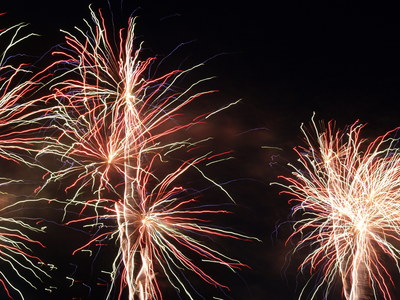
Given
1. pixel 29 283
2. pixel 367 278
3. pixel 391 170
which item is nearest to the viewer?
pixel 391 170

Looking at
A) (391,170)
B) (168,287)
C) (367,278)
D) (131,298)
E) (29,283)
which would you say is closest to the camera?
(131,298)

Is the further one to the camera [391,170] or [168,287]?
[168,287]

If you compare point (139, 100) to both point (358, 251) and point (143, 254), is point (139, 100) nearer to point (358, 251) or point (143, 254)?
point (143, 254)

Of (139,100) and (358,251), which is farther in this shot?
(358,251)

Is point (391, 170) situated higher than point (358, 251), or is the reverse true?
point (391, 170)

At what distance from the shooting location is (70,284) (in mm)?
26688

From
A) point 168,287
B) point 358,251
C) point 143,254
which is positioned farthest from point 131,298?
point 168,287

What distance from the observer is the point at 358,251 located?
12617mm

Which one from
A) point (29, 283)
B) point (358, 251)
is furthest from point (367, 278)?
point (29, 283)

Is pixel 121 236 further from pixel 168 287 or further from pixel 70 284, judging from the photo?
pixel 168 287

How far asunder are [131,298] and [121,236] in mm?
1304

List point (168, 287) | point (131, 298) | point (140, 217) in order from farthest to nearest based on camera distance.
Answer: point (168, 287) → point (140, 217) → point (131, 298)

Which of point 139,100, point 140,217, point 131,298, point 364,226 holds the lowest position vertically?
point 131,298

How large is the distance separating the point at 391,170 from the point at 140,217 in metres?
7.08
